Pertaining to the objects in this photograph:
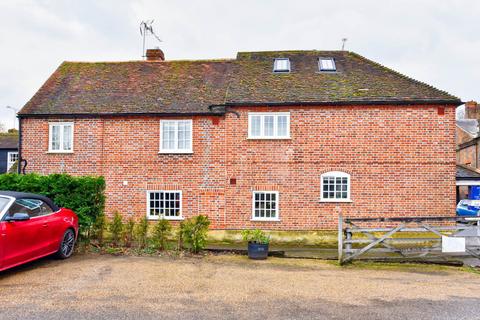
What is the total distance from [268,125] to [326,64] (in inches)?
175

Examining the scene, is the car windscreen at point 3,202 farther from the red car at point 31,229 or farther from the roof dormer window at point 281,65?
the roof dormer window at point 281,65

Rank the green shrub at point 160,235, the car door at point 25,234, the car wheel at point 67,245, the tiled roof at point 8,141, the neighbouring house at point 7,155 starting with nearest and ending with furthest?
the car door at point 25,234 → the car wheel at point 67,245 → the green shrub at point 160,235 → the neighbouring house at point 7,155 → the tiled roof at point 8,141

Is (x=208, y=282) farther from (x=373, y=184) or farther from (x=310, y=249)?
(x=373, y=184)

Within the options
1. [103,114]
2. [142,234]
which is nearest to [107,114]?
[103,114]

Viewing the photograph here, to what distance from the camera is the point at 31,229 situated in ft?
25.0

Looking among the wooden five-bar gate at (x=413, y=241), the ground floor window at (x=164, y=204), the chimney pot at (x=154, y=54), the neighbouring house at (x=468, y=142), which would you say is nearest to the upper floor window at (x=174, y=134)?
the ground floor window at (x=164, y=204)

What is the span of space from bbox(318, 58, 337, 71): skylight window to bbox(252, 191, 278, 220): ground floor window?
19.2 feet

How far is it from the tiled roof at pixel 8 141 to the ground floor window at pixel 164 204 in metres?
21.3

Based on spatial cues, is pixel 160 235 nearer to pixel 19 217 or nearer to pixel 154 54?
pixel 19 217

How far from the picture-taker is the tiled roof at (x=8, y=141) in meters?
29.1

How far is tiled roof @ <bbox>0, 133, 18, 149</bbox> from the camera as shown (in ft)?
95.5

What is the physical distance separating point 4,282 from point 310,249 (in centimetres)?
827

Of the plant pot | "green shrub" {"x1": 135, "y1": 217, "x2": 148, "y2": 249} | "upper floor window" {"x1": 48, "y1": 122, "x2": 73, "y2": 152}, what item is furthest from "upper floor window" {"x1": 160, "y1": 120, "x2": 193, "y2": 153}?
the plant pot

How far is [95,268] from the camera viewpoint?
8.25 meters
